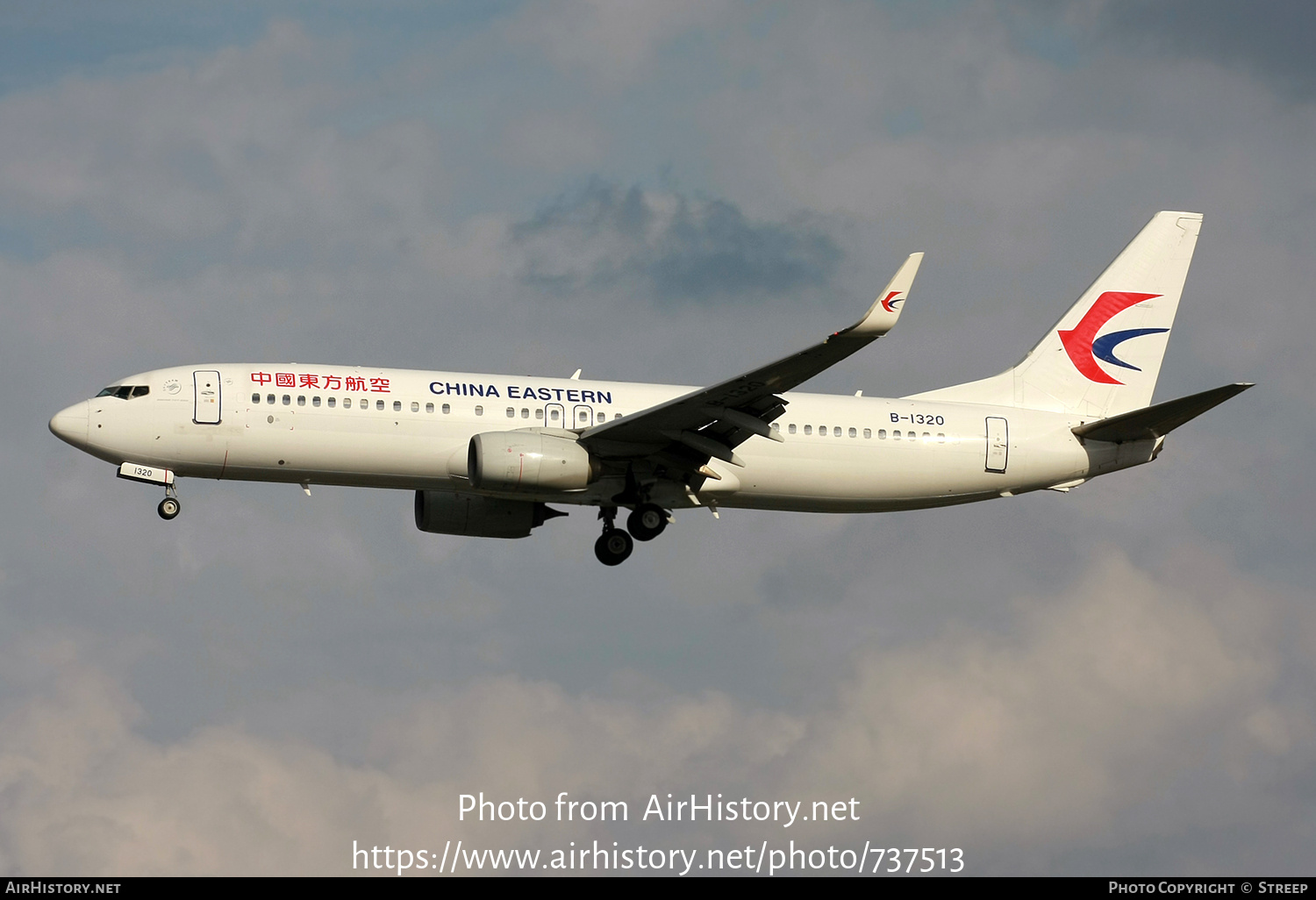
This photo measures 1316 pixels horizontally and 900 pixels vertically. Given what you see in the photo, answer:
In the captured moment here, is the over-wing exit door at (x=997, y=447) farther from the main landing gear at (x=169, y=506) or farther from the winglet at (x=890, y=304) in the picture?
the main landing gear at (x=169, y=506)

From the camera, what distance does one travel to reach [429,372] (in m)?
40.9

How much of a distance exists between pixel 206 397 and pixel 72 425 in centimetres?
351

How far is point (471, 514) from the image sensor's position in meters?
44.1

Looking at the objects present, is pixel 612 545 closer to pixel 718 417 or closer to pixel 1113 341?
pixel 718 417

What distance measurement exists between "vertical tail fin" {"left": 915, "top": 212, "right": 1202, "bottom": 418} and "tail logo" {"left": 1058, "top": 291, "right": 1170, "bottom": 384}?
0.03 meters

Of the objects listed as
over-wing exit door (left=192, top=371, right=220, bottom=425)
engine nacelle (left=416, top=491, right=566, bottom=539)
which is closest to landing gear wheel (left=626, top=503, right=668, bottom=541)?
engine nacelle (left=416, top=491, right=566, bottom=539)

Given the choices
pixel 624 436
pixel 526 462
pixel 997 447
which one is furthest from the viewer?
pixel 997 447

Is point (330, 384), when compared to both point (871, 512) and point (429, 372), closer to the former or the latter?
point (429, 372)

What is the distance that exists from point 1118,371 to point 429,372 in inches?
818

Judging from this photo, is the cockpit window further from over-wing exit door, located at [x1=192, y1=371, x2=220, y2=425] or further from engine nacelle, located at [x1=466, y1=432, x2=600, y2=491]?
engine nacelle, located at [x1=466, y1=432, x2=600, y2=491]

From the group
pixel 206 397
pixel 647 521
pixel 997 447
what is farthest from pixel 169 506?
pixel 997 447

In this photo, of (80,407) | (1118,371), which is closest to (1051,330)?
(1118,371)

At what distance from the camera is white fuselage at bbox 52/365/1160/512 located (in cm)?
3922

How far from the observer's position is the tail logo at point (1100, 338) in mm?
46812
